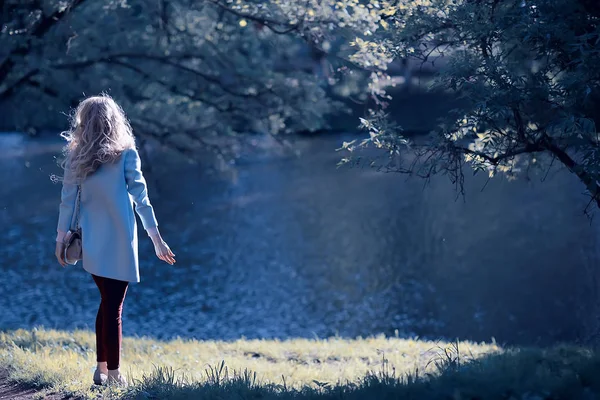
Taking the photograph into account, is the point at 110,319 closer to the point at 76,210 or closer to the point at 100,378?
the point at 100,378

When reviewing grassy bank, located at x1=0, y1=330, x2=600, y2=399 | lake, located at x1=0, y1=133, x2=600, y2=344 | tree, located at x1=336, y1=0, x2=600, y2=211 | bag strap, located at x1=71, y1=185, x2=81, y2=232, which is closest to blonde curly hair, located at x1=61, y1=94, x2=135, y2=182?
bag strap, located at x1=71, y1=185, x2=81, y2=232

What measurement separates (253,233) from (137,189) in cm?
1355

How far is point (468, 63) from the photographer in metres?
5.75

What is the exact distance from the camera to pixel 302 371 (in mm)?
6613

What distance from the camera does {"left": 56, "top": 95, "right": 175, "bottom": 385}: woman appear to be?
4.77 m

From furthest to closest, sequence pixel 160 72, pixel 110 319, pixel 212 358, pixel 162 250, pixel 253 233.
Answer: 1. pixel 253 233
2. pixel 160 72
3. pixel 212 358
4. pixel 110 319
5. pixel 162 250

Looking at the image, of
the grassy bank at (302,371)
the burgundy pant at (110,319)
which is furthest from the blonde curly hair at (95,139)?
the grassy bank at (302,371)

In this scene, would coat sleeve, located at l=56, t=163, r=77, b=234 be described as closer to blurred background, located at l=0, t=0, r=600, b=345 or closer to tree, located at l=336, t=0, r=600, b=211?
tree, located at l=336, t=0, r=600, b=211

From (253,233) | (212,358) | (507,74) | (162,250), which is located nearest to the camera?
(162,250)

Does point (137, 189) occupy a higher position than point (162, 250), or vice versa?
point (137, 189)

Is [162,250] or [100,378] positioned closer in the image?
[162,250]

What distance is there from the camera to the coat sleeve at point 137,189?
4.71m

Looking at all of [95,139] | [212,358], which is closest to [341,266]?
[212,358]

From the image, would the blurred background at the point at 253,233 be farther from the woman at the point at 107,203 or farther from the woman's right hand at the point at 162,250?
the woman's right hand at the point at 162,250
